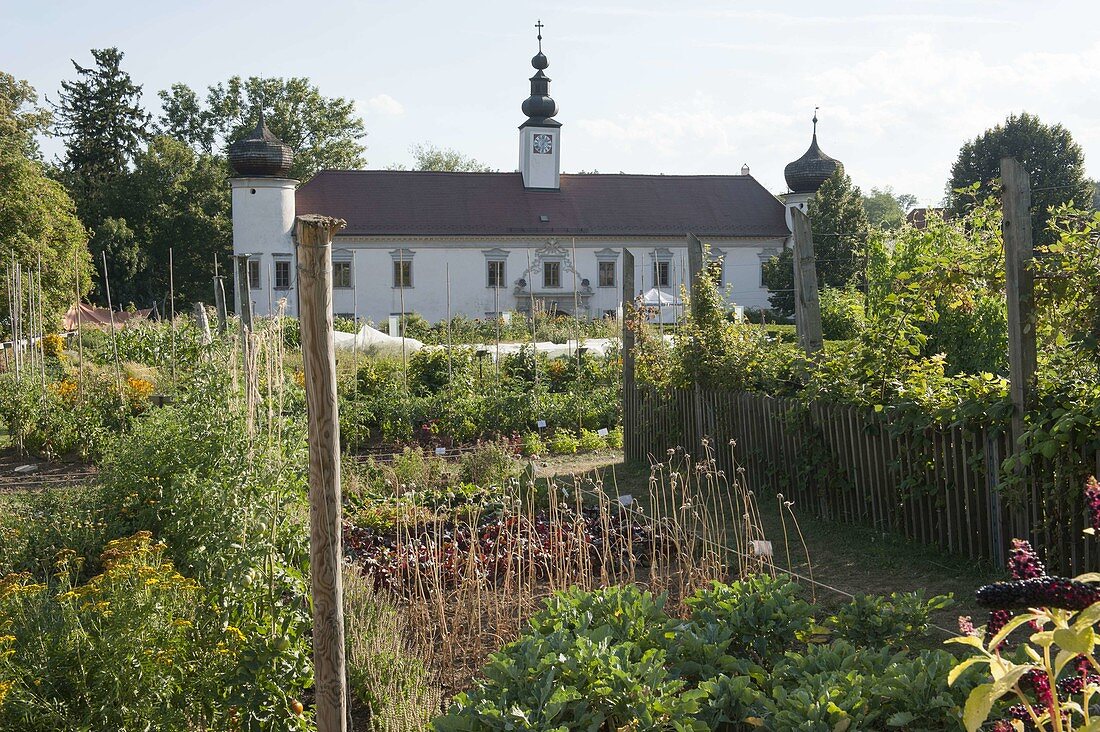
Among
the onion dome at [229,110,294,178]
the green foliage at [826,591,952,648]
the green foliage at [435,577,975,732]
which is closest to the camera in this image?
the green foliage at [435,577,975,732]

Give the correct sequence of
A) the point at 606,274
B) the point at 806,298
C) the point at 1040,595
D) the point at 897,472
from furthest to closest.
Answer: the point at 606,274 → the point at 806,298 → the point at 897,472 → the point at 1040,595

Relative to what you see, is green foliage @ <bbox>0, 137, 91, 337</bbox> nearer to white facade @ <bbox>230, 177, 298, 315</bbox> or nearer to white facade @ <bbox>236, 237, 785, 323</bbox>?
white facade @ <bbox>230, 177, 298, 315</bbox>

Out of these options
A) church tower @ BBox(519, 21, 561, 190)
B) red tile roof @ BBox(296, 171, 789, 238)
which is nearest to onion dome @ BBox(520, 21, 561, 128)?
church tower @ BBox(519, 21, 561, 190)

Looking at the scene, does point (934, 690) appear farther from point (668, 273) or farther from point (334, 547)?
point (668, 273)

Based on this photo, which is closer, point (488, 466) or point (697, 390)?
point (488, 466)

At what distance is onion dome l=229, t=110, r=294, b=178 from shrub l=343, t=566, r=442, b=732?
33528mm

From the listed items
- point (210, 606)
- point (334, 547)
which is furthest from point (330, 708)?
point (210, 606)

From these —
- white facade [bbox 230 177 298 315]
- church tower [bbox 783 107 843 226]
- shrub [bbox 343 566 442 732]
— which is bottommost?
shrub [bbox 343 566 442 732]

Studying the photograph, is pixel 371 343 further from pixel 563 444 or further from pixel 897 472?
pixel 897 472

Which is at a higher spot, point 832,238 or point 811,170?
point 811,170

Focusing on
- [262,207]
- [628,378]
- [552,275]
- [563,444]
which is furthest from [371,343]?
[552,275]

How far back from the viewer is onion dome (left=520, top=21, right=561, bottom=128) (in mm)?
41781

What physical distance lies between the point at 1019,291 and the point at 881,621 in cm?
237

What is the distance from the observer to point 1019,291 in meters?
5.63
